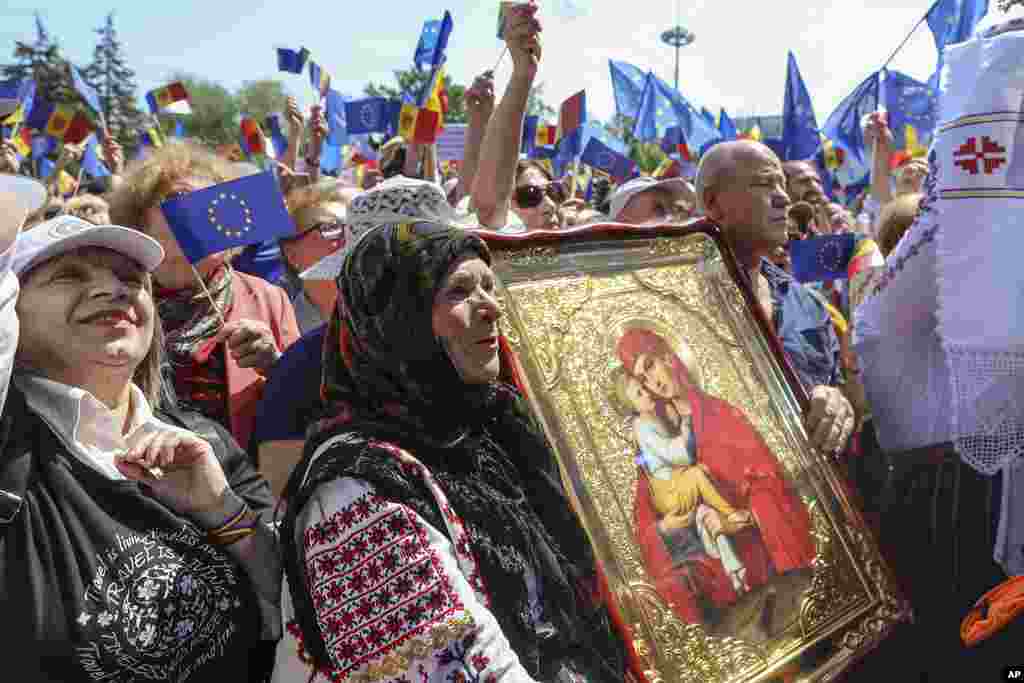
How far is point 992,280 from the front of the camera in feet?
7.11

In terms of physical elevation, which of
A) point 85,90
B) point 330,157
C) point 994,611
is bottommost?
point 994,611

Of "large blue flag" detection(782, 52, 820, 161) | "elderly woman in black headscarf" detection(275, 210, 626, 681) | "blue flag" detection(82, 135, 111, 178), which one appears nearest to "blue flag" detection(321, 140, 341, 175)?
"blue flag" detection(82, 135, 111, 178)

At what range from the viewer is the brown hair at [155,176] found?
2.95 meters

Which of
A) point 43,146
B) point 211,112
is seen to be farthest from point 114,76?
point 43,146

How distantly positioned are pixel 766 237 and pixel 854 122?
24.3ft

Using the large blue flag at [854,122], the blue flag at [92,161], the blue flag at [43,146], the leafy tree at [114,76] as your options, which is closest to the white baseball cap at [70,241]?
the blue flag at [92,161]

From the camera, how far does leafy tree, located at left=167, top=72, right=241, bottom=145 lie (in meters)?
64.1

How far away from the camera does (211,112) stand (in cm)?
6819

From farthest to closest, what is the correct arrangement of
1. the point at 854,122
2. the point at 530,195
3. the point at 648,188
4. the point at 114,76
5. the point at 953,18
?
the point at 114,76
the point at 854,122
the point at 953,18
the point at 530,195
the point at 648,188

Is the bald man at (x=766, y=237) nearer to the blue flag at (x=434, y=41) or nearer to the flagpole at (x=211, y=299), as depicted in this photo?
the flagpole at (x=211, y=299)

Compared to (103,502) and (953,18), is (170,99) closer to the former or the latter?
(953,18)

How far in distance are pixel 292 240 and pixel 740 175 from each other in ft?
6.85

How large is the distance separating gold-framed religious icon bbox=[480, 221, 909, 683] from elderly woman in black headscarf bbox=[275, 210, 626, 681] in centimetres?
12

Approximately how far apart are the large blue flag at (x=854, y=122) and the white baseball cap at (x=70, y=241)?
30.1 feet
